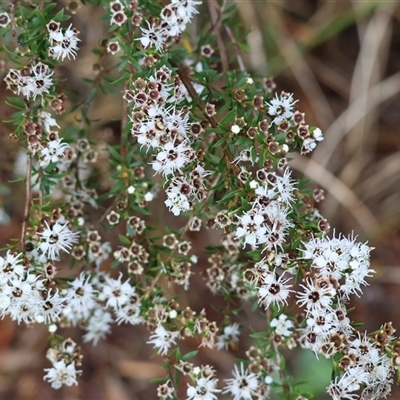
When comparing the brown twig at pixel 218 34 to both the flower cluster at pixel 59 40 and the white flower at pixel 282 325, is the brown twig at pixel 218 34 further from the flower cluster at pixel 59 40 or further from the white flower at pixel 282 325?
the white flower at pixel 282 325

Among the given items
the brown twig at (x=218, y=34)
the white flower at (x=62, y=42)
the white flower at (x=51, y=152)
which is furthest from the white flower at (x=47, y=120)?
the brown twig at (x=218, y=34)

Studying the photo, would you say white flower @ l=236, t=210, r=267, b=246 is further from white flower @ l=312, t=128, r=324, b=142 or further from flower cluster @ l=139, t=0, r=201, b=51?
flower cluster @ l=139, t=0, r=201, b=51

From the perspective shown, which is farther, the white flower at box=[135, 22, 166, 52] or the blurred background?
the blurred background

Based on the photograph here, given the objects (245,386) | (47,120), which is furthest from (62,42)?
(245,386)

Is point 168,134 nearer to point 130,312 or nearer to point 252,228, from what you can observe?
point 252,228

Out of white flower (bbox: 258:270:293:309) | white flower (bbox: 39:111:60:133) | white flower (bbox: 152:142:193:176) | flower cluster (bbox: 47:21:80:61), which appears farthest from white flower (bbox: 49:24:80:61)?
white flower (bbox: 258:270:293:309)
